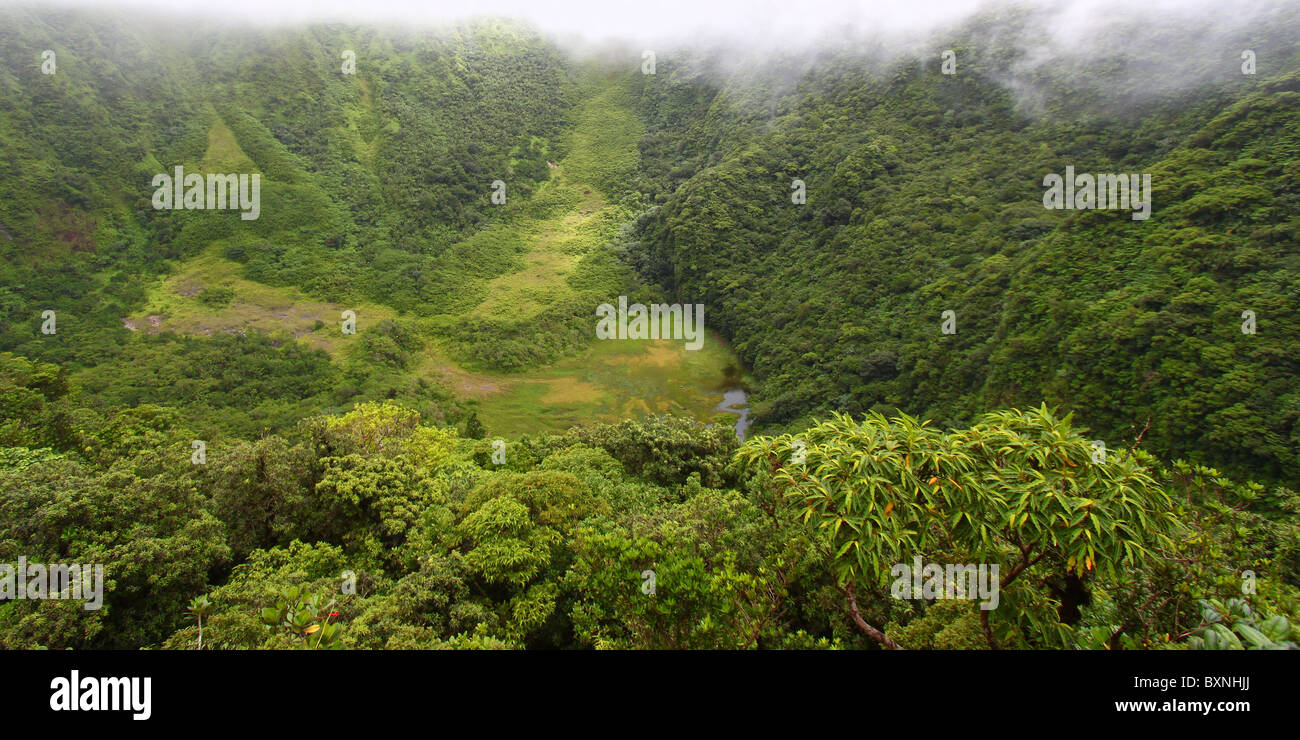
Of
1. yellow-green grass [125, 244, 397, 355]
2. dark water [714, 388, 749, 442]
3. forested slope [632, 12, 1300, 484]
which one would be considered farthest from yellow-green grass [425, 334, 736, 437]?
yellow-green grass [125, 244, 397, 355]

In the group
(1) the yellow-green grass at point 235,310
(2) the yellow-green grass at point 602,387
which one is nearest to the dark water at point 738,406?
(2) the yellow-green grass at point 602,387

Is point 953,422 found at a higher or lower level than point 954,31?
lower

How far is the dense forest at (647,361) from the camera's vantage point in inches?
288

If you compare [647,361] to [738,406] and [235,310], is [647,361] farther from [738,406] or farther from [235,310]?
[235,310]

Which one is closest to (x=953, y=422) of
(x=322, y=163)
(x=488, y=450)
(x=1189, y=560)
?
(x=488, y=450)

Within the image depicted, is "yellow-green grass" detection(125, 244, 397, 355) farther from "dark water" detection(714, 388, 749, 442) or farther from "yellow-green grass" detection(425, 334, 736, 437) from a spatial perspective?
"dark water" detection(714, 388, 749, 442)

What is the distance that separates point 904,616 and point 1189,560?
390 centimetres

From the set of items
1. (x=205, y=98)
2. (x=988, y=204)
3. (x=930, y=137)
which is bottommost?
(x=988, y=204)

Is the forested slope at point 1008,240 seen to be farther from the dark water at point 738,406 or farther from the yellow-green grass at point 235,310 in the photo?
the yellow-green grass at point 235,310

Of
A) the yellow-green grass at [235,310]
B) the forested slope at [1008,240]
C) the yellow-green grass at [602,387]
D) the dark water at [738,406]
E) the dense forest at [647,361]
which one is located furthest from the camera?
the yellow-green grass at [235,310]

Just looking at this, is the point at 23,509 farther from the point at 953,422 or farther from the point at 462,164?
the point at 462,164

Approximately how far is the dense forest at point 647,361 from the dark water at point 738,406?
1.34 m

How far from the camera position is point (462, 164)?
87250 mm

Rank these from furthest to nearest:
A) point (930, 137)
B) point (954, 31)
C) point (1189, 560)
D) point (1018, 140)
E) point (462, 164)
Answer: point (462, 164) → point (954, 31) → point (930, 137) → point (1018, 140) → point (1189, 560)
